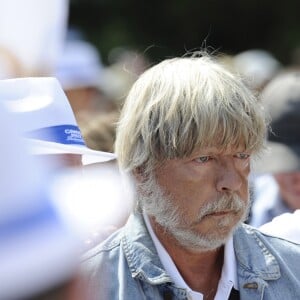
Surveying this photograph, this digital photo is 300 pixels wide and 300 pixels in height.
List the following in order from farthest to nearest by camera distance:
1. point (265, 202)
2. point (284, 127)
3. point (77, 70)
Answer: point (77, 70)
point (284, 127)
point (265, 202)

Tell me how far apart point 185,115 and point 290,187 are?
145 centimetres

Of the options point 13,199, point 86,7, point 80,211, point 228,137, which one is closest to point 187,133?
point 228,137

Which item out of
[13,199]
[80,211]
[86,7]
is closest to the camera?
[13,199]

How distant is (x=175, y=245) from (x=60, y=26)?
7.73 feet

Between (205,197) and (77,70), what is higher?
(205,197)

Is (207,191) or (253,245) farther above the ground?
(207,191)

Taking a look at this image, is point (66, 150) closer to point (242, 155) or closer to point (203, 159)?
point (203, 159)

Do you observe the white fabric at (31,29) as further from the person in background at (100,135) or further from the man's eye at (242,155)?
the man's eye at (242,155)

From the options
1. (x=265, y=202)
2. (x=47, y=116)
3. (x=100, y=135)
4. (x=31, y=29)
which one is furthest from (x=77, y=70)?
(x=47, y=116)

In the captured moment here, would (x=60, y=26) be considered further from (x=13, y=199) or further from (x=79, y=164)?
(x=13, y=199)

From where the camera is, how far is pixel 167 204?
2.71 metres

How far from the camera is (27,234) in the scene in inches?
38.1

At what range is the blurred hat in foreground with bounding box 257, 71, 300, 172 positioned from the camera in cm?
405

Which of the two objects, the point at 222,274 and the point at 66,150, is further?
the point at 222,274
